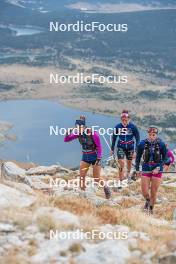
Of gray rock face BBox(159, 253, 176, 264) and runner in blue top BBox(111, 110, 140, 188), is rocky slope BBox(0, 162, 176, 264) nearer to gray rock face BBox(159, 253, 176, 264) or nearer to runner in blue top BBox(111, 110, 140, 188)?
gray rock face BBox(159, 253, 176, 264)

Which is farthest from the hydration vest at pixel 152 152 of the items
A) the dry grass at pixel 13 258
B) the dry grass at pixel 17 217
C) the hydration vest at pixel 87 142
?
the dry grass at pixel 13 258

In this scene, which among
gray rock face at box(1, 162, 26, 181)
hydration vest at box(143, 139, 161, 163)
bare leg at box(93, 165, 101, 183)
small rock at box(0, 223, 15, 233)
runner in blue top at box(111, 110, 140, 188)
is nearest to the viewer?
small rock at box(0, 223, 15, 233)

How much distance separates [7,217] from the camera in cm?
1093

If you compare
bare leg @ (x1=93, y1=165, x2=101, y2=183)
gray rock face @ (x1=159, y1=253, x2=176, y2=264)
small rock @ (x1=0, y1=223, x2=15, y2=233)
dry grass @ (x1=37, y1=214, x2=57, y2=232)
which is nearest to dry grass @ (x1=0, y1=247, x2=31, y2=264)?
small rock @ (x1=0, y1=223, x2=15, y2=233)

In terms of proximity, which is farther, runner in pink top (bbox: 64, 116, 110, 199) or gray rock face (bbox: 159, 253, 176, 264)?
runner in pink top (bbox: 64, 116, 110, 199)

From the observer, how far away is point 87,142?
1730 centimetres

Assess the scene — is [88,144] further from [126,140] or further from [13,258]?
[13,258]

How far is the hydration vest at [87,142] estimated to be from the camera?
672 inches

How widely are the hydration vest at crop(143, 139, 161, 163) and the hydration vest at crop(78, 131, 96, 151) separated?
2.26 m

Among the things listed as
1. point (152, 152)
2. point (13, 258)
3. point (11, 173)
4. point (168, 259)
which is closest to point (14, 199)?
point (13, 258)

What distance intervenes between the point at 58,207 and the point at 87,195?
4.27 metres

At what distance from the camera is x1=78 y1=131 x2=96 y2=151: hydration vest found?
56.0 feet

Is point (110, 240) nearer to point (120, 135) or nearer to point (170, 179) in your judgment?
point (120, 135)

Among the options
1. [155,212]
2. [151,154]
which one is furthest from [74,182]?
[151,154]
